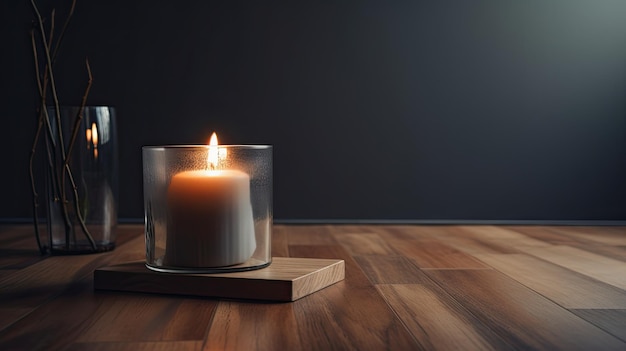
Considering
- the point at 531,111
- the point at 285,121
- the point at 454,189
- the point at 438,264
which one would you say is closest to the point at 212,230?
the point at 438,264

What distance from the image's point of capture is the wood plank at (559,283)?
2.71 ft

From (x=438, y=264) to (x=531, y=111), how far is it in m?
0.86

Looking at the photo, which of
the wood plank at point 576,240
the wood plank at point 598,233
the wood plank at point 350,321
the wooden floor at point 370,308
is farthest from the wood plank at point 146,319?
the wood plank at point 598,233

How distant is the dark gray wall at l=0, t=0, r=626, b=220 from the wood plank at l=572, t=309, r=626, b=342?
1.06 meters

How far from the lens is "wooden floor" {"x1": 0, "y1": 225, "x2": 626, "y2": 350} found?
644mm

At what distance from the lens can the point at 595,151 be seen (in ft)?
5.99

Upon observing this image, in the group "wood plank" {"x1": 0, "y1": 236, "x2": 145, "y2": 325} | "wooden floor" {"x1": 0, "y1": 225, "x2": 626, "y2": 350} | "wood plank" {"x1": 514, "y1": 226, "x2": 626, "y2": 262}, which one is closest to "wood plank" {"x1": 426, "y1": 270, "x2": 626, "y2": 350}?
"wooden floor" {"x1": 0, "y1": 225, "x2": 626, "y2": 350}

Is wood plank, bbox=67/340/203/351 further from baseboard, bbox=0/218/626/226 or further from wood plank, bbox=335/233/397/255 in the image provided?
baseboard, bbox=0/218/626/226

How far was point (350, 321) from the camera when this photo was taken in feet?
2.36

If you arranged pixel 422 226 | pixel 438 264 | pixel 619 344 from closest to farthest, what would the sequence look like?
pixel 619 344 < pixel 438 264 < pixel 422 226

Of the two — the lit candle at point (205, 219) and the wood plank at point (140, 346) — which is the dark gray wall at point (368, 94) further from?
the wood plank at point (140, 346)

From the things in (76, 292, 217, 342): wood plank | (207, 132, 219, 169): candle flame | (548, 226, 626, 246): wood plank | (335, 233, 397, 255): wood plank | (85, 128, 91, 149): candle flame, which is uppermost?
(85, 128, 91, 149): candle flame

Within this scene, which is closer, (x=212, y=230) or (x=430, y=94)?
(x=212, y=230)

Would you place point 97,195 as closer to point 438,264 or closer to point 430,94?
point 438,264
